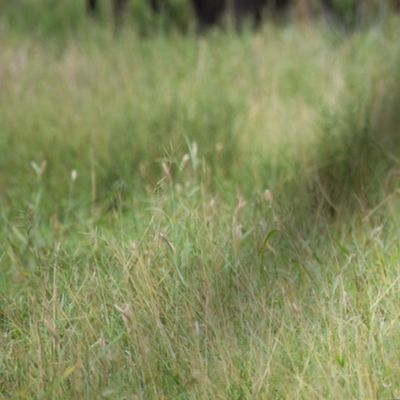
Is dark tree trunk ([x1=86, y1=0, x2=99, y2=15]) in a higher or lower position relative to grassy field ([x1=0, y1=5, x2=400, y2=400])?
lower

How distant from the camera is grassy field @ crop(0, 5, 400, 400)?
7.13ft

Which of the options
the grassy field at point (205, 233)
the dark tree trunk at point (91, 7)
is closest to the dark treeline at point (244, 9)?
the dark tree trunk at point (91, 7)

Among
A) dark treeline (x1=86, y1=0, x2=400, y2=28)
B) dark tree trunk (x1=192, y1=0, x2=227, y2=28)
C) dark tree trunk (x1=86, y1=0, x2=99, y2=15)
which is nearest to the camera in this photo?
dark treeline (x1=86, y1=0, x2=400, y2=28)

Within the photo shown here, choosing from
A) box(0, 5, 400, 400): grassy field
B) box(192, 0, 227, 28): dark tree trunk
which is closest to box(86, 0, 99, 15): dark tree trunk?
box(192, 0, 227, 28): dark tree trunk

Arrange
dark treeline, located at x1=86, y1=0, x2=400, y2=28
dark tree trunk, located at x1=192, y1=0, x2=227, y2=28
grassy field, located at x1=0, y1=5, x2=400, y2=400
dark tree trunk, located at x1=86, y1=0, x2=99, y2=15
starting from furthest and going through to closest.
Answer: dark tree trunk, located at x1=86, y1=0, x2=99, y2=15 → dark tree trunk, located at x1=192, y1=0, x2=227, y2=28 → dark treeline, located at x1=86, y1=0, x2=400, y2=28 → grassy field, located at x1=0, y1=5, x2=400, y2=400

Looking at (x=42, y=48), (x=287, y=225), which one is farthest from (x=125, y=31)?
(x=287, y=225)

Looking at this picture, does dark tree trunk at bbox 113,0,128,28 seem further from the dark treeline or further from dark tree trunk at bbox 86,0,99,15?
dark tree trunk at bbox 86,0,99,15

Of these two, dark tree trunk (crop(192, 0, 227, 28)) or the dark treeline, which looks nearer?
the dark treeline

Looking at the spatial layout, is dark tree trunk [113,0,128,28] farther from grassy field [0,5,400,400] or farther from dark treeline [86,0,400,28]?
grassy field [0,5,400,400]

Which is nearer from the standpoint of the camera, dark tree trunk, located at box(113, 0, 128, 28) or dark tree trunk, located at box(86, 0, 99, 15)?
dark tree trunk, located at box(113, 0, 128, 28)

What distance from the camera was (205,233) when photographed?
266 centimetres

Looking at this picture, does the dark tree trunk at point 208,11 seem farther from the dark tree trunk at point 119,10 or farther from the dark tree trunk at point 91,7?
the dark tree trunk at point 91,7

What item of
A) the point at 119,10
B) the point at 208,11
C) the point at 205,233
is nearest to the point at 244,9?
the point at 208,11

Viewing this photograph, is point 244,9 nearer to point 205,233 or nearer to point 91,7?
point 91,7
